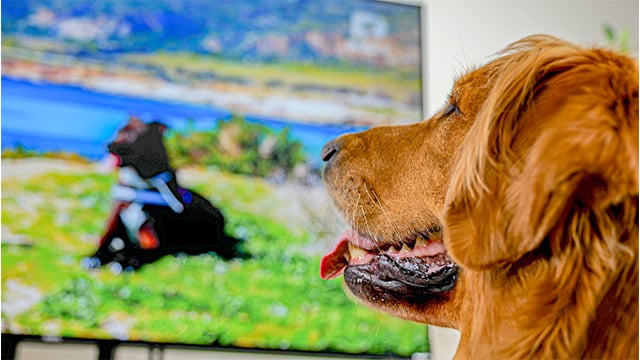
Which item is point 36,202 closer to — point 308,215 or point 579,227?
point 308,215

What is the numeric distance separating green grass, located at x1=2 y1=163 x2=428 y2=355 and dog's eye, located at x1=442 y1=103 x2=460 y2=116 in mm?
1206

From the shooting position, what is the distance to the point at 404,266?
2.99 feet

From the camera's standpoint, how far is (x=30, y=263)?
80.7 inches

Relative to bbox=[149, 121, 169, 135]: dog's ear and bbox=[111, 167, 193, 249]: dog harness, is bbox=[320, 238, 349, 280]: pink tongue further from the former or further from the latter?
bbox=[149, 121, 169, 135]: dog's ear


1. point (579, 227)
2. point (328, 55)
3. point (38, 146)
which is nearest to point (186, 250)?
point (38, 146)

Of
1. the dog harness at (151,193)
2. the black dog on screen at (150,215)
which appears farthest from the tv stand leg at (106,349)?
the dog harness at (151,193)

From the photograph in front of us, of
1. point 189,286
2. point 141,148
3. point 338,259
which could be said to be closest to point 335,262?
point 338,259

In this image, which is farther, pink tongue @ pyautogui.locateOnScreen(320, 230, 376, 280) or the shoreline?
the shoreline

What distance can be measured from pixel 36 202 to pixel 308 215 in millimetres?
836

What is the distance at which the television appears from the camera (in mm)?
2092

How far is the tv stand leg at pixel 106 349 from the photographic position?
6.81 feet

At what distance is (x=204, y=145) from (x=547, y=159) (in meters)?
1.81

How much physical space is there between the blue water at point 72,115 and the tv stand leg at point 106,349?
557mm

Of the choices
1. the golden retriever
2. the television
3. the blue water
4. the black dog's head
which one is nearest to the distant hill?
the television
